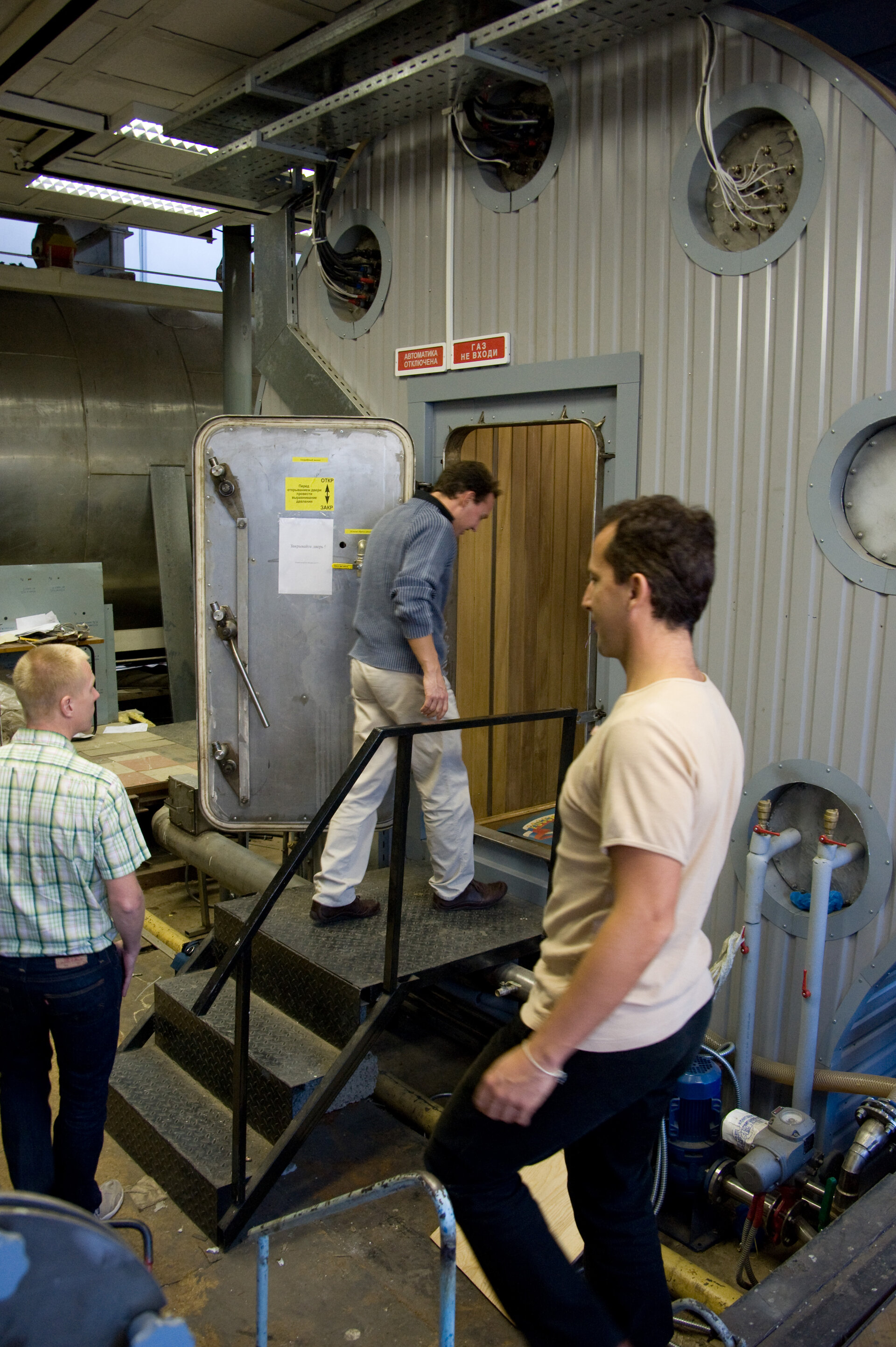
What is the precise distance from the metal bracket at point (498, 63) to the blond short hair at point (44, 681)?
2551 mm

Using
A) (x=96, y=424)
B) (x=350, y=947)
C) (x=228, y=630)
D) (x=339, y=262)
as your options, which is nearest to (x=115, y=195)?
(x=96, y=424)

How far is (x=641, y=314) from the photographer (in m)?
3.77

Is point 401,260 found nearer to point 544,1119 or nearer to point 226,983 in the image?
point 226,983

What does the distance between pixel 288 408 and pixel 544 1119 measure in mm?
4481

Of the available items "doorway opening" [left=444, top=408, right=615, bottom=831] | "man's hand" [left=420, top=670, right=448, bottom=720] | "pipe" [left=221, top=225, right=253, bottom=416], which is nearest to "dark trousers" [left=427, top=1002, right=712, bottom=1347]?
"man's hand" [left=420, top=670, right=448, bottom=720]

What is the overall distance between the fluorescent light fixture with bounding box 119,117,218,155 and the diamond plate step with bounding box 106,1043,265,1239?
5310 mm

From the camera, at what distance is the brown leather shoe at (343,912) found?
4164 millimetres

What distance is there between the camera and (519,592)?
605 cm

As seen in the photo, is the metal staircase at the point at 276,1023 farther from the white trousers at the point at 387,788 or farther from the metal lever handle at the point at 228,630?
the metal lever handle at the point at 228,630

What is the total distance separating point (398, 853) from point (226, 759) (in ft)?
5.21

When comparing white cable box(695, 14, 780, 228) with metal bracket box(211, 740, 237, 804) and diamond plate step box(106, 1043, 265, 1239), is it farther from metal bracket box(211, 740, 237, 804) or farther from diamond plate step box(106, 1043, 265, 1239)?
diamond plate step box(106, 1043, 265, 1239)

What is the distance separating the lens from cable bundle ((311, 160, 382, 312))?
510 cm

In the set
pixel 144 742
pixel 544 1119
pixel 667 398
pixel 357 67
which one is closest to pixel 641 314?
pixel 667 398

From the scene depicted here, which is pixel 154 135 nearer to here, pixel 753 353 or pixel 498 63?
pixel 498 63
